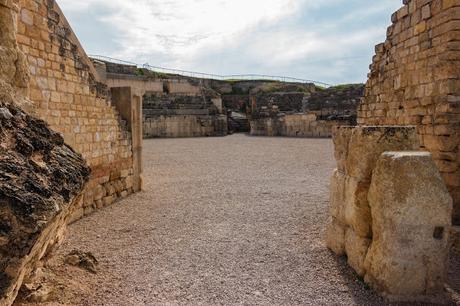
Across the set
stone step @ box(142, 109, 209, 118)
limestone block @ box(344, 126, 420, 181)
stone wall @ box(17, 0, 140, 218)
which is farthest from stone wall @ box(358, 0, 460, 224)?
stone step @ box(142, 109, 209, 118)

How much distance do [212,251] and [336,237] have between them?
159cm

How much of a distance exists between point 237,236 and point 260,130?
22.6 m

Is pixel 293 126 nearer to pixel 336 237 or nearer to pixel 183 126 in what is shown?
pixel 183 126

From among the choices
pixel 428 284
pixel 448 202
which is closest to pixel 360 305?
pixel 428 284

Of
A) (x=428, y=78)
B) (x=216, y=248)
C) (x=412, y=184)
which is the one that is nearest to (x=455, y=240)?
(x=412, y=184)

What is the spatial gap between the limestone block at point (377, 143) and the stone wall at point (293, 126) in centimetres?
1948

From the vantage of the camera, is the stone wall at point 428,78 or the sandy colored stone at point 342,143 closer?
the sandy colored stone at point 342,143

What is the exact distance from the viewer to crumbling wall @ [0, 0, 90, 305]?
1795mm

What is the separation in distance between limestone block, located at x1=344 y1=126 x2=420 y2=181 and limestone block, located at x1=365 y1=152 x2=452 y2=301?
35 cm

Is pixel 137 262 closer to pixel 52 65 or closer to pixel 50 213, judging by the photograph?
pixel 50 213

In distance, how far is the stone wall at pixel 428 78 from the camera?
4.86 meters

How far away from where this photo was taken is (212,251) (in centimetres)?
448

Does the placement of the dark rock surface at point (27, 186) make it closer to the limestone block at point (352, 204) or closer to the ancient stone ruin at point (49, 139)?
the ancient stone ruin at point (49, 139)

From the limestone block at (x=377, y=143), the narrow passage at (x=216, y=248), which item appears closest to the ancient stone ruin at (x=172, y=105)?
the narrow passage at (x=216, y=248)
